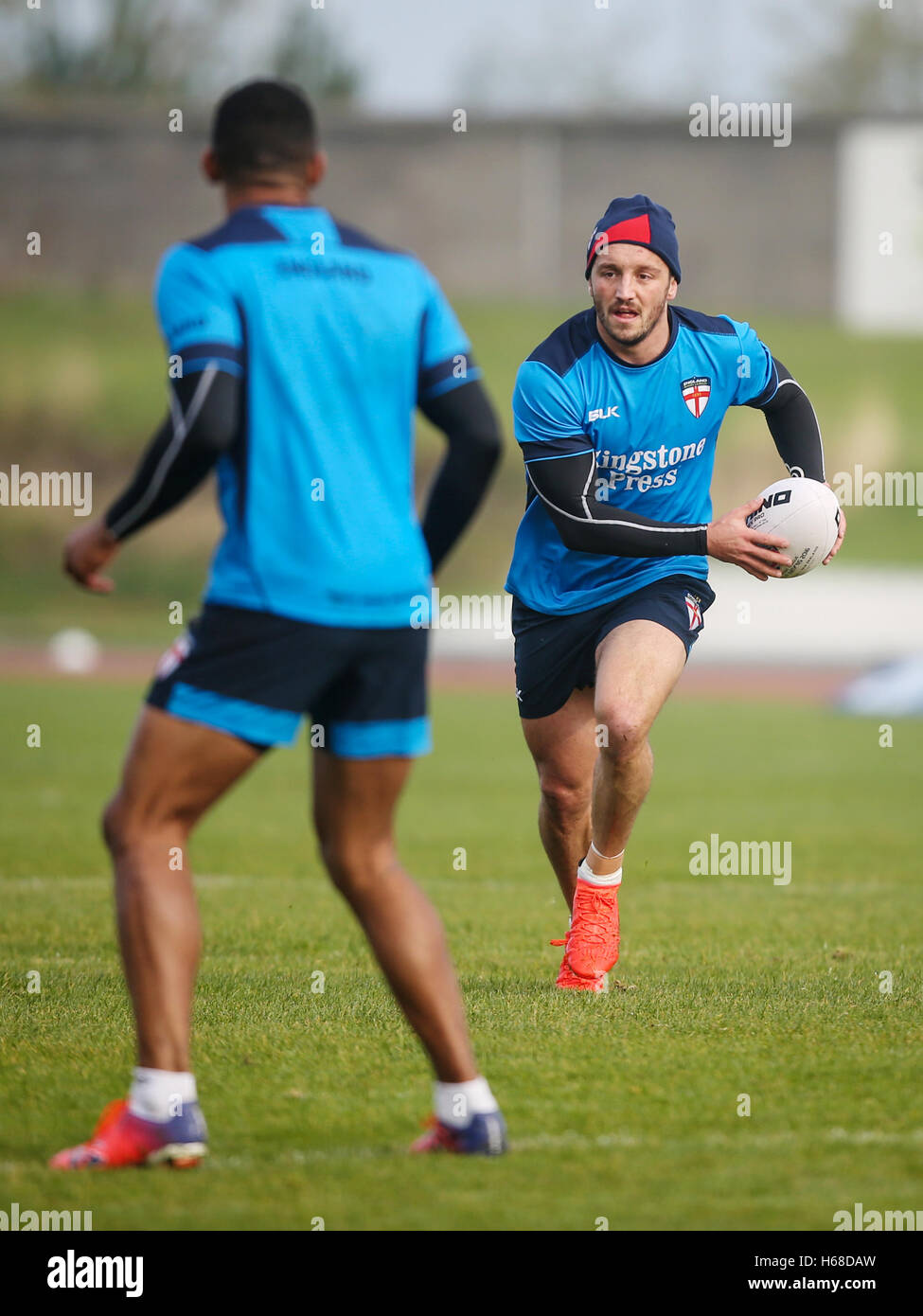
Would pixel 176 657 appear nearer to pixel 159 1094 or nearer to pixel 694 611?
pixel 159 1094

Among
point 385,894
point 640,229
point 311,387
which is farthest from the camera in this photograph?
point 640,229

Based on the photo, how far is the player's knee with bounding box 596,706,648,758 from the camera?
5922mm

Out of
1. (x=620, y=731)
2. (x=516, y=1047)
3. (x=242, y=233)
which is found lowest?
(x=516, y=1047)

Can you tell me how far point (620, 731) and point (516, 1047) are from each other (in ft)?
4.13

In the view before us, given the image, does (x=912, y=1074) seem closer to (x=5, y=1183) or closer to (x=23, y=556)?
(x=5, y=1183)

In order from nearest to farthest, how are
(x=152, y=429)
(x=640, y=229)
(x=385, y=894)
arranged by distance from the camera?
1. (x=385, y=894)
2. (x=640, y=229)
3. (x=152, y=429)

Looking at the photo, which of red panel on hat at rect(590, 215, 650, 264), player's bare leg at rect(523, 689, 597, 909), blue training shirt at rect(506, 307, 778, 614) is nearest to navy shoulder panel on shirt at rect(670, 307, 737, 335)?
blue training shirt at rect(506, 307, 778, 614)

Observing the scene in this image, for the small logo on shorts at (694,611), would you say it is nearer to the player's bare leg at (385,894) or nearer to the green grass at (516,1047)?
the green grass at (516,1047)

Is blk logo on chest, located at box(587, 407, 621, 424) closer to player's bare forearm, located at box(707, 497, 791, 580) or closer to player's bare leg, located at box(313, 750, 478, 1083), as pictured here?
player's bare forearm, located at box(707, 497, 791, 580)

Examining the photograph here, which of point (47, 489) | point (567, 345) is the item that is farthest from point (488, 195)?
point (567, 345)

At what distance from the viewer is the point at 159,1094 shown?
4004mm

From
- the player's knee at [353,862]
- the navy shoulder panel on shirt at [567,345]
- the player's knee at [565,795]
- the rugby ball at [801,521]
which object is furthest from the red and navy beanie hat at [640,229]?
the player's knee at [353,862]

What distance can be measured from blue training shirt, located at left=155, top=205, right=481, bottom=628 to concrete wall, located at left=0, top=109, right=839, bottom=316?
140 feet

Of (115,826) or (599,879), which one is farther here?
(599,879)
